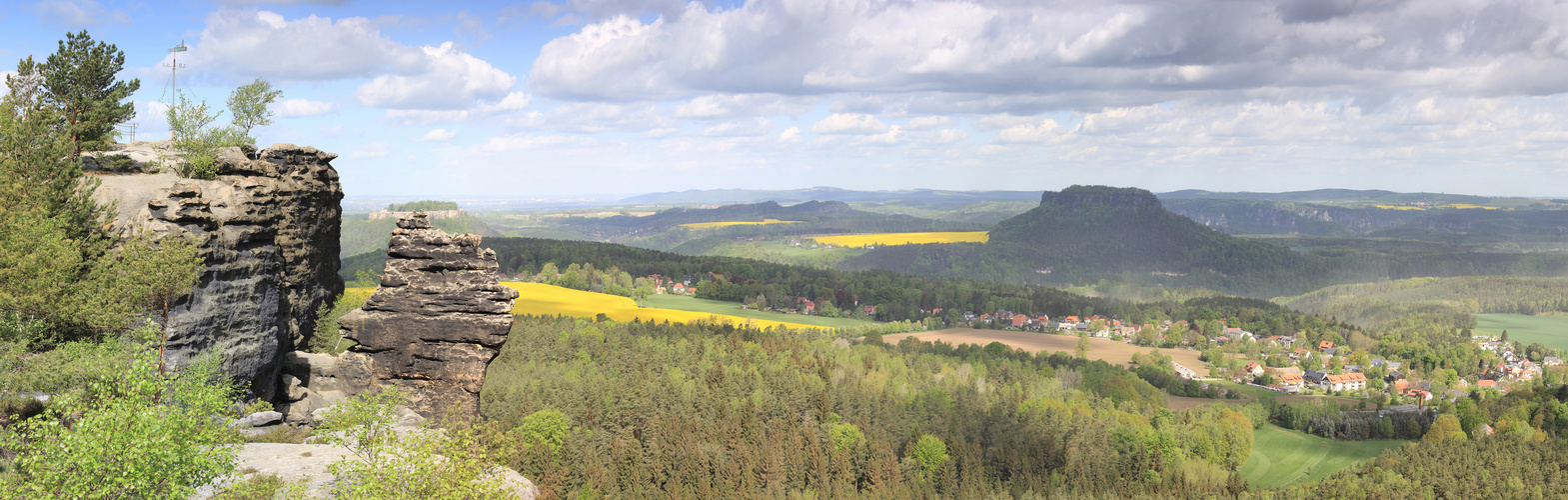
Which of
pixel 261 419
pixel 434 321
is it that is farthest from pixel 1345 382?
pixel 261 419

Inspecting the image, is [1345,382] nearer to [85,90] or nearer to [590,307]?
[590,307]

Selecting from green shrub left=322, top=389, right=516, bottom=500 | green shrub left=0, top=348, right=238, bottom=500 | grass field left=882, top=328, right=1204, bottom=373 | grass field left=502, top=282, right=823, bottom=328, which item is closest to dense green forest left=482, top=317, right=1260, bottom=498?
grass field left=502, top=282, right=823, bottom=328

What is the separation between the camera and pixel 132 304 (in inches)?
1246

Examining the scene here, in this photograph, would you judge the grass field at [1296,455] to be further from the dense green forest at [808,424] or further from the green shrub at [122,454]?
the green shrub at [122,454]

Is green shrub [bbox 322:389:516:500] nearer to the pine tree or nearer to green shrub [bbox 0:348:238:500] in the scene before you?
green shrub [bbox 0:348:238:500]

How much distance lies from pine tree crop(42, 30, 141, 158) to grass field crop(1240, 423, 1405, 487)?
119123mm

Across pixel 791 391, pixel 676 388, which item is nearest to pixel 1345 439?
pixel 791 391

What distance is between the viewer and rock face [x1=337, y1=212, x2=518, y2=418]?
1331 inches

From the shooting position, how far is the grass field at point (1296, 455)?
369 feet

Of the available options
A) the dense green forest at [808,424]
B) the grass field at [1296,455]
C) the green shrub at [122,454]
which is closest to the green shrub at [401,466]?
the green shrub at [122,454]

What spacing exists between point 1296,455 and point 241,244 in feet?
Result: 430

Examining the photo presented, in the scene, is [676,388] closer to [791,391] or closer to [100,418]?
[791,391]

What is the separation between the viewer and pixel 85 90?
46906 mm

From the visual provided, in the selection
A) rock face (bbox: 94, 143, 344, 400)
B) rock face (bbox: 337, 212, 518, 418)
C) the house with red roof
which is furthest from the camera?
the house with red roof
